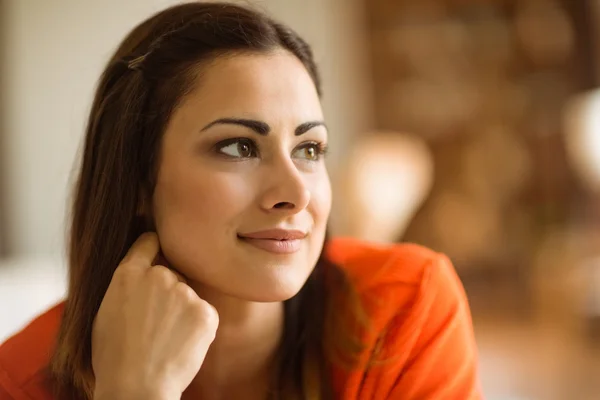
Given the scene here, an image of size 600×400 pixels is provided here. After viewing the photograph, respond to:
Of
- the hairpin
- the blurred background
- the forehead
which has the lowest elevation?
the blurred background

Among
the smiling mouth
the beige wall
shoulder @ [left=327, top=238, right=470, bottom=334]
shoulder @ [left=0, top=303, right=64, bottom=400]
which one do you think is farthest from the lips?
the beige wall

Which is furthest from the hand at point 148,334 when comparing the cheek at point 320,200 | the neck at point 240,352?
the cheek at point 320,200

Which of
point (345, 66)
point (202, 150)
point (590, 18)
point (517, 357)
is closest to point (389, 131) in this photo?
point (345, 66)

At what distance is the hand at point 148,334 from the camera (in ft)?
2.92

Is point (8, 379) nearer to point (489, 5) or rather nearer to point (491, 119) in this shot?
point (491, 119)

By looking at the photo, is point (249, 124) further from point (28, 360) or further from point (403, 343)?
point (28, 360)

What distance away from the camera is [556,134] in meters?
3.60

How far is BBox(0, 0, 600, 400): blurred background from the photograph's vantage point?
2.66m

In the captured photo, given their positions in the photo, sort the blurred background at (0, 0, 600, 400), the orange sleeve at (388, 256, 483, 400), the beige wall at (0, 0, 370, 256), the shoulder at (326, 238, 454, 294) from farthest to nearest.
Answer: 1. the blurred background at (0, 0, 600, 400)
2. the beige wall at (0, 0, 370, 256)
3. the shoulder at (326, 238, 454, 294)
4. the orange sleeve at (388, 256, 483, 400)

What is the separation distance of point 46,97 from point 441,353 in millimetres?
2152

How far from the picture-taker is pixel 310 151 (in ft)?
3.46

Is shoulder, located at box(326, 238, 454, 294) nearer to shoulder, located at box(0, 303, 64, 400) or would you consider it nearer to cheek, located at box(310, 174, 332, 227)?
cheek, located at box(310, 174, 332, 227)

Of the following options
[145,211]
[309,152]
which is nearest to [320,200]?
[309,152]

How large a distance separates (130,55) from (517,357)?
7.84ft
